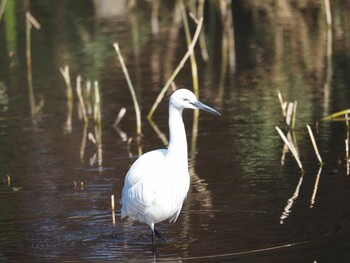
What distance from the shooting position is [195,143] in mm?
A: 12375

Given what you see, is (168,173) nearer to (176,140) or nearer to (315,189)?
(176,140)

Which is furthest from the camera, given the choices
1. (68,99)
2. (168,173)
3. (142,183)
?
(68,99)

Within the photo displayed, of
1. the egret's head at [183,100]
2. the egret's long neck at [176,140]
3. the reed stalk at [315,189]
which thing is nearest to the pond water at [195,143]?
the reed stalk at [315,189]

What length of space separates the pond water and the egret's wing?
379 mm

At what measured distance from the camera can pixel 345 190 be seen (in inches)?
392

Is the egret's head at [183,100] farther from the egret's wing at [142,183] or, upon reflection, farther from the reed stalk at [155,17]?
the reed stalk at [155,17]

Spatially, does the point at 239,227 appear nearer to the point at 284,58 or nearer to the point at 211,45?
the point at 284,58

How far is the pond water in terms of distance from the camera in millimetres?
8664

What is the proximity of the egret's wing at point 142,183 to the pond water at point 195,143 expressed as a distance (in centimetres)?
38

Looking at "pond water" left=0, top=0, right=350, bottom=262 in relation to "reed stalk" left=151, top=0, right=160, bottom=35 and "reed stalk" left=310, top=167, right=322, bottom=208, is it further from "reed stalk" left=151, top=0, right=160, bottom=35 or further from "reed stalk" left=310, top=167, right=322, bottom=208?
"reed stalk" left=151, top=0, right=160, bottom=35

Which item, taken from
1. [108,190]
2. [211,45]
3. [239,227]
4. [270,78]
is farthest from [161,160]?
[211,45]

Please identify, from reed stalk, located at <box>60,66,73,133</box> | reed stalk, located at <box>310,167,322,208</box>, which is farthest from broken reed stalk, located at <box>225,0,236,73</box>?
reed stalk, located at <box>310,167,322,208</box>

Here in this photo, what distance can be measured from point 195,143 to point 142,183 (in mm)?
3897

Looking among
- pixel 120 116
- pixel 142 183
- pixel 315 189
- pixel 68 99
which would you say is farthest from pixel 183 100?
pixel 68 99
